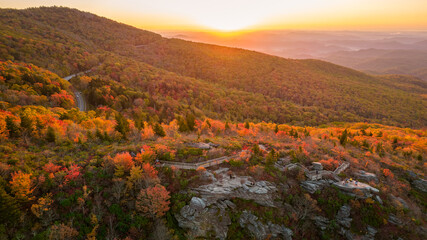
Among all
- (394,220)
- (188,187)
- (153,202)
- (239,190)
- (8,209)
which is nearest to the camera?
(8,209)

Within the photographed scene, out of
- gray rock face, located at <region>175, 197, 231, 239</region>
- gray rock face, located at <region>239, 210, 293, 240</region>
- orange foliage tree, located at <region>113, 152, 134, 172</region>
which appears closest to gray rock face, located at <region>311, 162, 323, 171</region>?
gray rock face, located at <region>239, 210, 293, 240</region>

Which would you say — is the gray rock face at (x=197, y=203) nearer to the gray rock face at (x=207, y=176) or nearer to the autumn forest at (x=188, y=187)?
the autumn forest at (x=188, y=187)

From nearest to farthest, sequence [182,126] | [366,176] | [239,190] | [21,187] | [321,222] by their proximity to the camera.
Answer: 1. [21,187]
2. [239,190]
3. [321,222]
4. [366,176]
5. [182,126]

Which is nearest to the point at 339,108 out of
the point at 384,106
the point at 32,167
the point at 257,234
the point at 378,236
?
the point at 384,106

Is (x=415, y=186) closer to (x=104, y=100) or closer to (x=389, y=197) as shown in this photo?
(x=389, y=197)

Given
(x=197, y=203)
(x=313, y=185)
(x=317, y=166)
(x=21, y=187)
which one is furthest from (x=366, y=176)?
(x=21, y=187)

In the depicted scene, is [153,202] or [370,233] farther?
[370,233]

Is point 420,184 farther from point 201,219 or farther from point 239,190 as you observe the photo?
point 201,219
